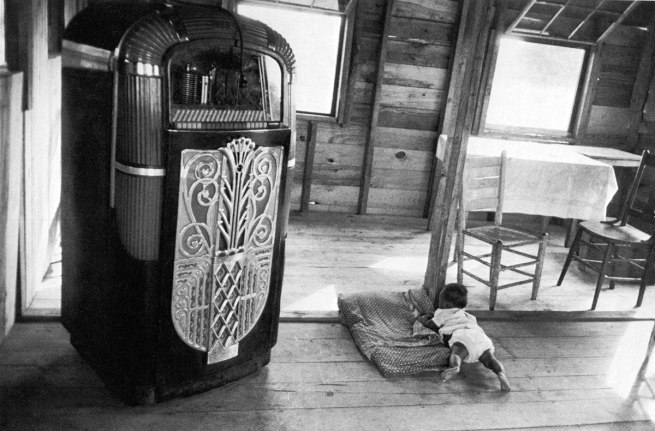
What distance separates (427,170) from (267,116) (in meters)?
3.34

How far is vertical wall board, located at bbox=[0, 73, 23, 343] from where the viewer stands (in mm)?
2678

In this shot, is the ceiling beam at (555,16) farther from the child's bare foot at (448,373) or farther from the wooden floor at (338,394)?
the child's bare foot at (448,373)

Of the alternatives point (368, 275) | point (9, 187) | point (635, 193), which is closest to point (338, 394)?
point (368, 275)

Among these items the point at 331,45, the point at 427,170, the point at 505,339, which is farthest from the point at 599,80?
the point at 505,339

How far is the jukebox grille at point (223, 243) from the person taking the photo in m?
2.43

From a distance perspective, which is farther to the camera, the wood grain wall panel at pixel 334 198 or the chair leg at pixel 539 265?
the wood grain wall panel at pixel 334 198

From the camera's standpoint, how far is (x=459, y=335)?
10.3 feet

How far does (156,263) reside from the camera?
→ 2412mm

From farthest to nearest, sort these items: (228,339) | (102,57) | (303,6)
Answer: (303,6) → (228,339) → (102,57)

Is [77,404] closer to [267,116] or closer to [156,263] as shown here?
[156,263]

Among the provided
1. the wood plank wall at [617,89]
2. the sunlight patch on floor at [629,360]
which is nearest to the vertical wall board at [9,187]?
the sunlight patch on floor at [629,360]

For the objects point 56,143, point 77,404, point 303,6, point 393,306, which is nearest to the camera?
point 77,404

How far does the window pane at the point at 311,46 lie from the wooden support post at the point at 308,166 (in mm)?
162

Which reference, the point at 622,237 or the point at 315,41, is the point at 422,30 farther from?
the point at 622,237
